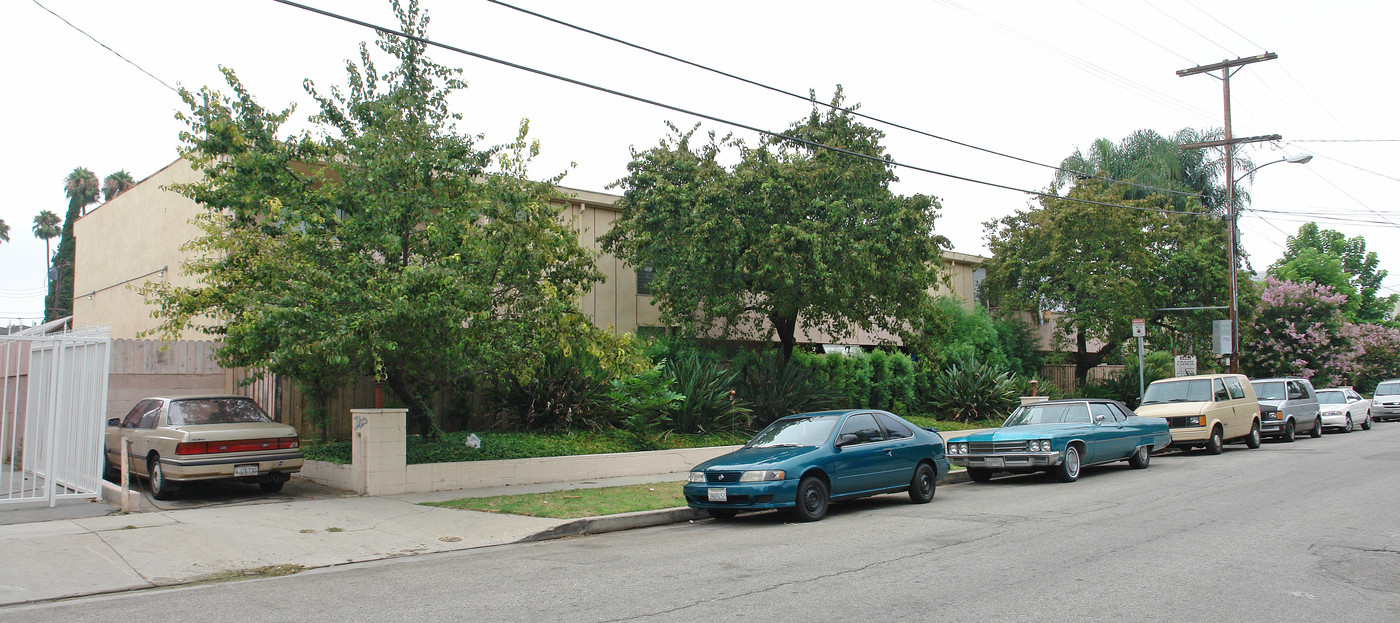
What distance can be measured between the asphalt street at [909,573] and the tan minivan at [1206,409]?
750cm

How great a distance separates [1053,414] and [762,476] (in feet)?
24.6

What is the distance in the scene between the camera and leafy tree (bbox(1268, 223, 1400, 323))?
43.6 m

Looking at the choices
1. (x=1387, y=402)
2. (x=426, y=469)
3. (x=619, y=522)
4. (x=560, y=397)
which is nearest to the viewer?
(x=619, y=522)

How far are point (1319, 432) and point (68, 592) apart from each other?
28160 millimetres

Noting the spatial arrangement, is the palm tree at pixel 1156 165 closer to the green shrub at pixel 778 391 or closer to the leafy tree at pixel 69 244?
the green shrub at pixel 778 391

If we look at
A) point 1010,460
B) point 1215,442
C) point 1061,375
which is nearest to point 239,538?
point 1010,460

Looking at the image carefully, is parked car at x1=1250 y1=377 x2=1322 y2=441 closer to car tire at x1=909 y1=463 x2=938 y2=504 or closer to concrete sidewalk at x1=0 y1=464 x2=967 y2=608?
car tire at x1=909 y1=463 x2=938 y2=504

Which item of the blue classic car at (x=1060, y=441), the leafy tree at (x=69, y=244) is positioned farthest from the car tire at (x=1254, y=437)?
the leafy tree at (x=69, y=244)

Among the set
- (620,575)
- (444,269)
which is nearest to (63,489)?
(444,269)

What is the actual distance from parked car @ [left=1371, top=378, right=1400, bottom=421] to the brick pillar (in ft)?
122

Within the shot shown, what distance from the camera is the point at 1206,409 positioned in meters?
18.9

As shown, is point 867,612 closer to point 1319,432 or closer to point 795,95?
point 795,95

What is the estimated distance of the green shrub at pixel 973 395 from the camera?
76.0ft

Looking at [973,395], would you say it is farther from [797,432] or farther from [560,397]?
[797,432]
